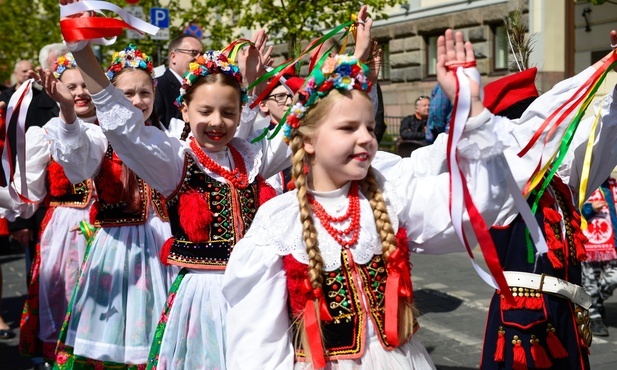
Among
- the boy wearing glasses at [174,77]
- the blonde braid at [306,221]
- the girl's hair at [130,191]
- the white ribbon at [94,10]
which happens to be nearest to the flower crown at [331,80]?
the blonde braid at [306,221]

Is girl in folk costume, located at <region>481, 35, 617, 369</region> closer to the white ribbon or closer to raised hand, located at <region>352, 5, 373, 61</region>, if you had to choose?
raised hand, located at <region>352, 5, 373, 61</region>

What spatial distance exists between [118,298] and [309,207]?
6.99 ft

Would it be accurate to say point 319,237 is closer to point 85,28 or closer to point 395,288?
point 395,288

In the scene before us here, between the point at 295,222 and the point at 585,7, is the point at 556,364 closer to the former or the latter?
the point at 295,222

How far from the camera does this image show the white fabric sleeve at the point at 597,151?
12.4ft

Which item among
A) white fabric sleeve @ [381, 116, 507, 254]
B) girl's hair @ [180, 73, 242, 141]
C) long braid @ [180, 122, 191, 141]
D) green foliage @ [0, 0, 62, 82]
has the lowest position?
white fabric sleeve @ [381, 116, 507, 254]

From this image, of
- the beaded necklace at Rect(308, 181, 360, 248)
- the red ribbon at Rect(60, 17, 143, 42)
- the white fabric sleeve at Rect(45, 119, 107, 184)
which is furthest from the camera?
the white fabric sleeve at Rect(45, 119, 107, 184)

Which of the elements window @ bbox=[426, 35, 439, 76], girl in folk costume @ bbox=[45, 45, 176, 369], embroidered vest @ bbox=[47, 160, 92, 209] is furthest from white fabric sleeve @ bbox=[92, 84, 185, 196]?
window @ bbox=[426, 35, 439, 76]

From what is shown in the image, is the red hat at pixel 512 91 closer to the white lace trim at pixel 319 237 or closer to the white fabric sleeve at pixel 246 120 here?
the white fabric sleeve at pixel 246 120

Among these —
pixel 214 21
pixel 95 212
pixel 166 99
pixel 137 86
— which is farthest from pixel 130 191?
pixel 214 21

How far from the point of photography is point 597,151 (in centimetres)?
386

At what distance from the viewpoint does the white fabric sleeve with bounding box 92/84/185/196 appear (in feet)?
12.4

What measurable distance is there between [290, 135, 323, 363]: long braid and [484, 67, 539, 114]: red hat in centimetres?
150

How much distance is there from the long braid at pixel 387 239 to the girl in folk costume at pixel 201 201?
3.86ft
